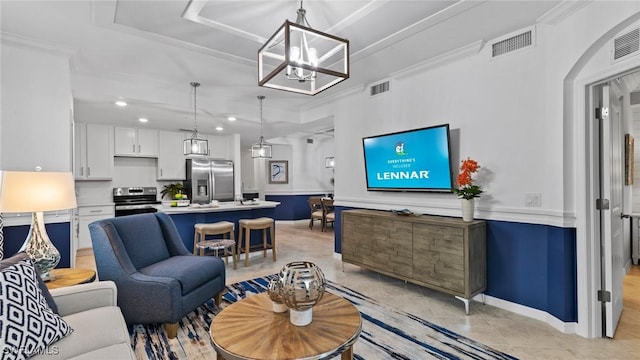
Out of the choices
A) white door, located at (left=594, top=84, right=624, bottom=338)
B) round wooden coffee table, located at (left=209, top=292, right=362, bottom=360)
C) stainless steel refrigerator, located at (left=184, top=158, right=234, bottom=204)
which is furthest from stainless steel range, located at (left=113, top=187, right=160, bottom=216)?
white door, located at (left=594, top=84, right=624, bottom=338)

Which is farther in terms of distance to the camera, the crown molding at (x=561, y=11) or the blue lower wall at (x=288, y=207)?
the blue lower wall at (x=288, y=207)

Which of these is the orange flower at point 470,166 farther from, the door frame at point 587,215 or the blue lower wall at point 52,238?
the blue lower wall at point 52,238

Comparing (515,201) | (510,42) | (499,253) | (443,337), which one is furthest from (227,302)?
(510,42)

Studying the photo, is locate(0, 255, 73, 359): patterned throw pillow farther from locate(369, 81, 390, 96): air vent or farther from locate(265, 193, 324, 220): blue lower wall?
locate(265, 193, 324, 220): blue lower wall

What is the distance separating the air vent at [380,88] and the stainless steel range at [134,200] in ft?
14.9

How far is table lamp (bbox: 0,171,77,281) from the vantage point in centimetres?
217

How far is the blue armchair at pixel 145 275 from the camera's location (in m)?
2.47

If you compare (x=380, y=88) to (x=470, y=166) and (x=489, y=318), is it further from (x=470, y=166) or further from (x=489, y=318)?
(x=489, y=318)

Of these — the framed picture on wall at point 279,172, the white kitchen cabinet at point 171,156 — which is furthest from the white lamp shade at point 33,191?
the framed picture on wall at point 279,172

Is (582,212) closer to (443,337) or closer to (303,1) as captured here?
(443,337)

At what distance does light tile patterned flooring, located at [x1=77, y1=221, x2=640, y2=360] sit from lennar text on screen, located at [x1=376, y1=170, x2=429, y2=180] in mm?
1312

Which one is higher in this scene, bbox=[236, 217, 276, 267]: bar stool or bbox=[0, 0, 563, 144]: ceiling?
bbox=[0, 0, 563, 144]: ceiling

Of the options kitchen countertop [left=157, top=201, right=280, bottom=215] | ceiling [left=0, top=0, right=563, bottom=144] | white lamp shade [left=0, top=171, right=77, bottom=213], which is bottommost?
kitchen countertop [left=157, top=201, right=280, bottom=215]

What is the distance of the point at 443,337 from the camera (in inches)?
98.7
